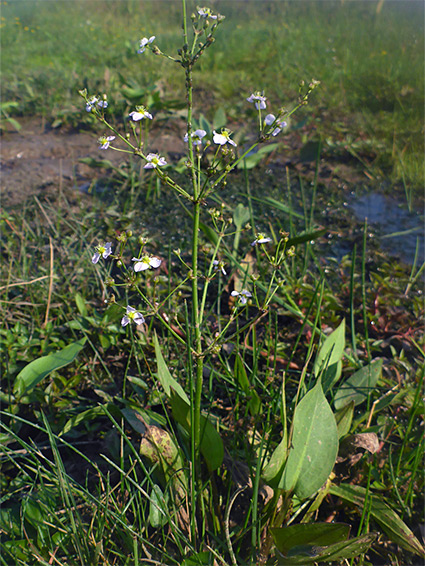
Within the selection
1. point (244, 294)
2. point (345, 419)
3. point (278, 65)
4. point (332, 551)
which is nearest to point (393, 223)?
point (345, 419)

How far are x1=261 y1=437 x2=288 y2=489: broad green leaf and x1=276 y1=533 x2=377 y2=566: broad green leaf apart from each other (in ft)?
0.50

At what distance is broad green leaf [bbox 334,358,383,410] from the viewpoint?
1.40 meters

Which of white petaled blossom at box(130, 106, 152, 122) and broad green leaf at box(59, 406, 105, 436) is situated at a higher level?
white petaled blossom at box(130, 106, 152, 122)

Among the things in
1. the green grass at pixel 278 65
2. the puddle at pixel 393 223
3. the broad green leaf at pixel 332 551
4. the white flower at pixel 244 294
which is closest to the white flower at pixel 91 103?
the white flower at pixel 244 294

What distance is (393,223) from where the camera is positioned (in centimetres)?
270

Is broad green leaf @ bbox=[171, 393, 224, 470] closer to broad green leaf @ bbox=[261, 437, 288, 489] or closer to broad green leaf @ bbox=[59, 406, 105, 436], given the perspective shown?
broad green leaf @ bbox=[261, 437, 288, 489]

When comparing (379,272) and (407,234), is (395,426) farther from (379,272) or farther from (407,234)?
(407,234)

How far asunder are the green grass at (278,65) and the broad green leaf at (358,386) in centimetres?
192

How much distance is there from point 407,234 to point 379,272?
1.72 feet

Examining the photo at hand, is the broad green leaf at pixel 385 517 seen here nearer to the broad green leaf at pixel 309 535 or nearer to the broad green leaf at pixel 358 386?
the broad green leaf at pixel 309 535

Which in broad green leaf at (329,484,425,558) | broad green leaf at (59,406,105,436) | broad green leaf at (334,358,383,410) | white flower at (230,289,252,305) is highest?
white flower at (230,289,252,305)

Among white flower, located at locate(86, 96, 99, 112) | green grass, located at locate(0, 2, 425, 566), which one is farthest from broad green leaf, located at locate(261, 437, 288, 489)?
white flower, located at locate(86, 96, 99, 112)

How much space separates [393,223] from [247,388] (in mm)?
1885

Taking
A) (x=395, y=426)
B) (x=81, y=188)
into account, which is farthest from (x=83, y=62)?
(x=395, y=426)
